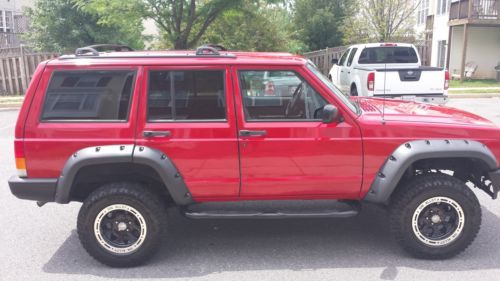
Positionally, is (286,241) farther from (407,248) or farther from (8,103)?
(8,103)

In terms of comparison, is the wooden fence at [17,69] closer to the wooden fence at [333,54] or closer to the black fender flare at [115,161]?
the wooden fence at [333,54]

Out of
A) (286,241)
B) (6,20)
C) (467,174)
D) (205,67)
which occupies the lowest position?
(286,241)

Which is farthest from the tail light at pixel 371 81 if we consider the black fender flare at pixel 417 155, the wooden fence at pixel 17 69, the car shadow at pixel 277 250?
the wooden fence at pixel 17 69

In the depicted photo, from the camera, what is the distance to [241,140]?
3.96m

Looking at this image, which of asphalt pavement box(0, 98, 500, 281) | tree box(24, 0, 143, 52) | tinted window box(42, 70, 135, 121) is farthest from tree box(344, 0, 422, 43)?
tinted window box(42, 70, 135, 121)

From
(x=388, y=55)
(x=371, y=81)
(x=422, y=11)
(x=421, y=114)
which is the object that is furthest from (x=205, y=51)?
(x=422, y=11)

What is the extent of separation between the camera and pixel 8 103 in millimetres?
15539

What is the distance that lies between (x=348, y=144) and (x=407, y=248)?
1070 mm

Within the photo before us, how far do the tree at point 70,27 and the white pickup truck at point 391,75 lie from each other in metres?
8.71

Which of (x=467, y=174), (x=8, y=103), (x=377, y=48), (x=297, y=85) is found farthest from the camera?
(x=8, y=103)

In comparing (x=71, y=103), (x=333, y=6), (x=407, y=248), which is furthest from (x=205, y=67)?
(x=333, y=6)

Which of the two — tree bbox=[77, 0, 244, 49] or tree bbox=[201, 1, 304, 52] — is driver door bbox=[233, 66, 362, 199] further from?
tree bbox=[201, 1, 304, 52]

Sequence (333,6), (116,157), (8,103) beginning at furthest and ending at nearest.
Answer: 1. (333,6)
2. (8,103)
3. (116,157)

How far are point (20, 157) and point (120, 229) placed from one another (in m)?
1.02
